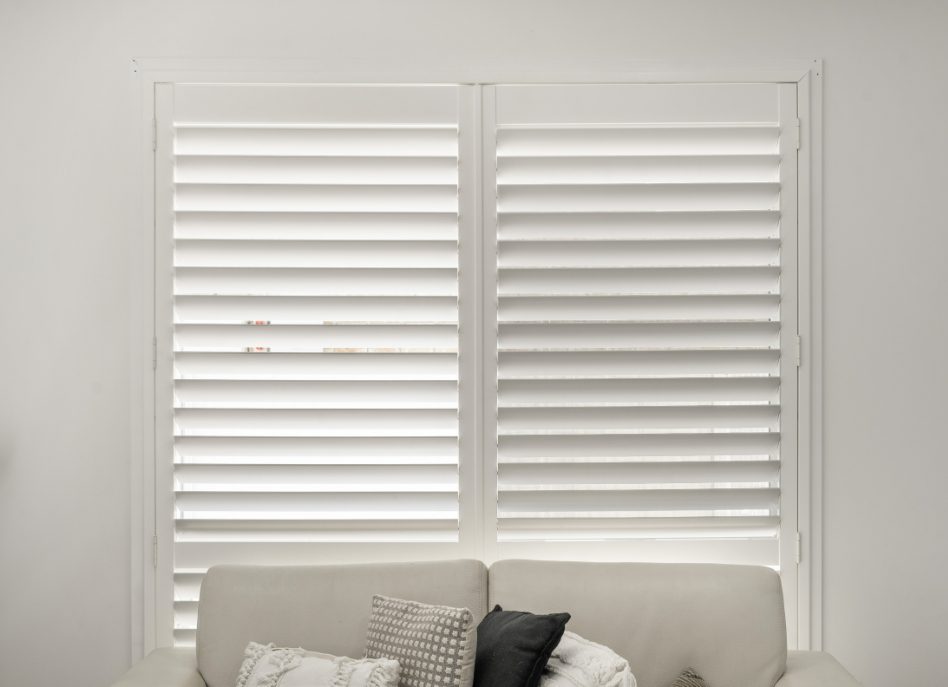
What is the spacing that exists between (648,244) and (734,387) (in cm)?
51

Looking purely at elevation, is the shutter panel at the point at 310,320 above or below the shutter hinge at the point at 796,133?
below

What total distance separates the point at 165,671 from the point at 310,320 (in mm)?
1044

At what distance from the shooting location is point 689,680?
6.56 ft

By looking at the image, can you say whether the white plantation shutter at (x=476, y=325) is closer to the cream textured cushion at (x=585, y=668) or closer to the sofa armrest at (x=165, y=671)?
the sofa armrest at (x=165, y=671)

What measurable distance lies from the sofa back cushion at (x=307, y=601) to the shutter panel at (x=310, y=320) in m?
0.20
